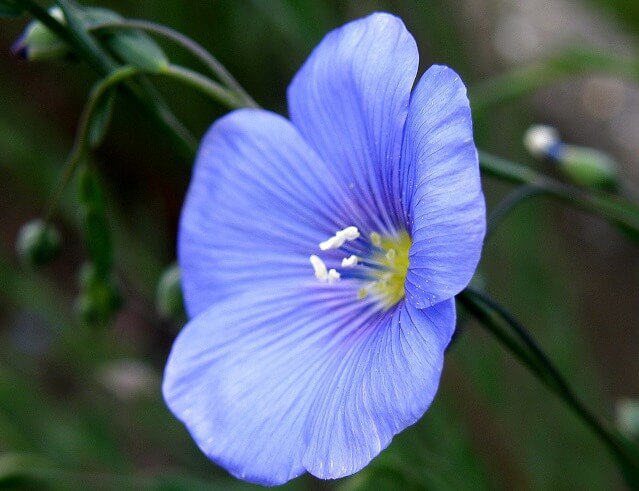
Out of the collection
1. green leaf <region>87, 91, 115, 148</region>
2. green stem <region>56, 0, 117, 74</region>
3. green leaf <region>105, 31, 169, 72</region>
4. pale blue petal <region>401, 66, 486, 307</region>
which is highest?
green stem <region>56, 0, 117, 74</region>

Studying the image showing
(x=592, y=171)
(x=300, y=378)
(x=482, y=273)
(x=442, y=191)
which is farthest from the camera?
(x=482, y=273)

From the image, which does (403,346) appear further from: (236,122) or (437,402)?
(437,402)

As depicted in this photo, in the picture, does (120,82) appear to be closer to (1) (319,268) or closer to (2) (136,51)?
(2) (136,51)

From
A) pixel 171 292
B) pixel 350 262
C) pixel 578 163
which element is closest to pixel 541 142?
pixel 578 163

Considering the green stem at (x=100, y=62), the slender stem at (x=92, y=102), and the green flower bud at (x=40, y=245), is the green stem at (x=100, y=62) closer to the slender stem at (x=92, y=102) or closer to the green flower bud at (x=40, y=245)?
the slender stem at (x=92, y=102)

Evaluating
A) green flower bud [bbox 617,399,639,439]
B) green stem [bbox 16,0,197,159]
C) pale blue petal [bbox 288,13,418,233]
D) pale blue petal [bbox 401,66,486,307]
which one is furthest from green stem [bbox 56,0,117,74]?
green flower bud [bbox 617,399,639,439]

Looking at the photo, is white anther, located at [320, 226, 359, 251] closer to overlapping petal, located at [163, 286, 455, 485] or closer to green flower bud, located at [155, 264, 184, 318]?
overlapping petal, located at [163, 286, 455, 485]

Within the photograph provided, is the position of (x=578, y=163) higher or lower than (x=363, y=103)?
lower

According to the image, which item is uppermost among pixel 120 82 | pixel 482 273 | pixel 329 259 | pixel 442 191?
pixel 120 82
